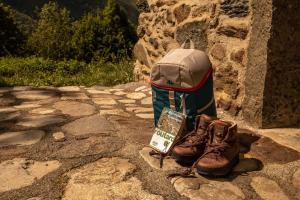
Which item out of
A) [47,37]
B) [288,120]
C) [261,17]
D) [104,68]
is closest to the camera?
[261,17]

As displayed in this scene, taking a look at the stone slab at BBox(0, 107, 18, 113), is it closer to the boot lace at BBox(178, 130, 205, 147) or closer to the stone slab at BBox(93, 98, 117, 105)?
the stone slab at BBox(93, 98, 117, 105)

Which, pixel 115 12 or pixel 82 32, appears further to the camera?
pixel 115 12

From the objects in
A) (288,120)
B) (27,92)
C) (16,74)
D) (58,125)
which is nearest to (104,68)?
(16,74)

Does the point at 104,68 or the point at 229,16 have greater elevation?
the point at 229,16

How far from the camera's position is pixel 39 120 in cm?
302

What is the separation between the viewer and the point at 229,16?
9.57ft

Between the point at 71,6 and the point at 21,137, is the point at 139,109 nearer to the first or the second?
the point at 21,137

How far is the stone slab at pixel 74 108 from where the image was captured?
10.6 ft

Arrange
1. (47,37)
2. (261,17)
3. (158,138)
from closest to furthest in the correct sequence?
(158,138)
(261,17)
(47,37)

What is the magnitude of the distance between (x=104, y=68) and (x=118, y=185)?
146 inches

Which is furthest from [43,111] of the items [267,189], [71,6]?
[71,6]

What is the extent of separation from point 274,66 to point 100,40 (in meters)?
4.34

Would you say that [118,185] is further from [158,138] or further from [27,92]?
[27,92]

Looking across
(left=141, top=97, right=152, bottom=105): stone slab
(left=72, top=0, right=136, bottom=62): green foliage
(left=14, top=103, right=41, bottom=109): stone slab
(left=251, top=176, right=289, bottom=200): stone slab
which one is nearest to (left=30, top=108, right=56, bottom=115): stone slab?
(left=14, top=103, right=41, bottom=109): stone slab
